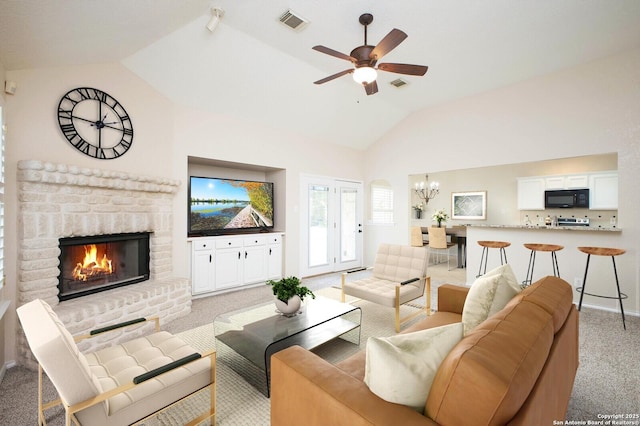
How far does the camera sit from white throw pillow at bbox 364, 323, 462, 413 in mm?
1026

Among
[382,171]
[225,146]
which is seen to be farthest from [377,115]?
[225,146]

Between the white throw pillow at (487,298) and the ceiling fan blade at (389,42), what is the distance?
193 cm

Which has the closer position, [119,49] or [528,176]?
[119,49]

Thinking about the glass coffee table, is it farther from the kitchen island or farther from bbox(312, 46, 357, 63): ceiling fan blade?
the kitchen island

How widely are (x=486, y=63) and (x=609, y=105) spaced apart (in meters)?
1.72

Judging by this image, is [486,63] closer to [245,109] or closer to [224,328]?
[245,109]

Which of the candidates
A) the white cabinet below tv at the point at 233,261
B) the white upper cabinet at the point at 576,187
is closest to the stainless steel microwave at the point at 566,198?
the white upper cabinet at the point at 576,187

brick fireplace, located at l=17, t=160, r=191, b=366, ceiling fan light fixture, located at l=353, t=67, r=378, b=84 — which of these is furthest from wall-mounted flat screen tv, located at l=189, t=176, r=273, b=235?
ceiling fan light fixture, located at l=353, t=67, r=378, b=84

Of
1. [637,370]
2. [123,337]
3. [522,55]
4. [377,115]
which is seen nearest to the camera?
[637,370]

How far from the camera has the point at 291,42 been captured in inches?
140

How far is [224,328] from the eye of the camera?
2.53m

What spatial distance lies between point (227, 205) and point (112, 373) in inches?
130

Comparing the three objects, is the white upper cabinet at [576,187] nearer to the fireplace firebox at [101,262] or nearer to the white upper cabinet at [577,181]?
the white upper cabinet at [577,181]

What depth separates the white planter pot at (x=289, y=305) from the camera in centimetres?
261
